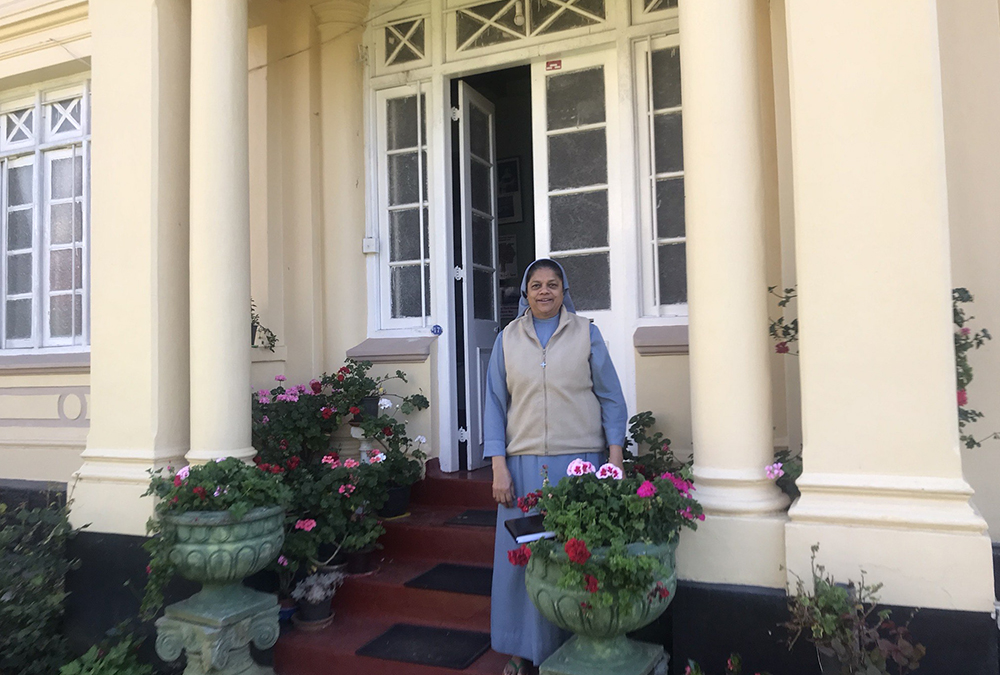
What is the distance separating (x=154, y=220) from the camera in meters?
3.94

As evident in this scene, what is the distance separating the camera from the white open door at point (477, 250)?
4.95m

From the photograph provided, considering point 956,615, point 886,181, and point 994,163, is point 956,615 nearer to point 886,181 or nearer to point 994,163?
point 886,181

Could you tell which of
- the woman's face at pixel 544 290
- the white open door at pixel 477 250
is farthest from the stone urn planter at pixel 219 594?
the white open door at pixel 477 250

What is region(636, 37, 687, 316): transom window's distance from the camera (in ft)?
13.9

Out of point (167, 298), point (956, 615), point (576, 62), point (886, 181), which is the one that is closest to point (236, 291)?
point (167, 298)

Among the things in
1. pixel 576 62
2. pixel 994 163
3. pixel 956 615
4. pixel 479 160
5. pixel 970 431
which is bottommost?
pixel 956 615

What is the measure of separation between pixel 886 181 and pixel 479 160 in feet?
10.6

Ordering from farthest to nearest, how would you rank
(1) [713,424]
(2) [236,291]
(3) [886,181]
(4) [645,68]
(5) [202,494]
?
A: (4) [645,68] → (2) [236,291] → (5) [202,494] → (1) [713,424] → (3) [886,181]

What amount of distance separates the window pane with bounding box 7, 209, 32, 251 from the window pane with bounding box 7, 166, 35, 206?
9 cm

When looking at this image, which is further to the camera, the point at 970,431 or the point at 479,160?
the point at 479,160

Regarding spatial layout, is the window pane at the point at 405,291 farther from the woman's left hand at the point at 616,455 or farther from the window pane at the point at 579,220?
the woman's left hand at the point at 616,455

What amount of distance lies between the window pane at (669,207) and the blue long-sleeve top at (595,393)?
1501 mm

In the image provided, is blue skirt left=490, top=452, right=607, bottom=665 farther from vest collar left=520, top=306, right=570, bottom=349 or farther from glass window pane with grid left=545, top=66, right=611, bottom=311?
glass window pane with grid left=545, top=66, right=611, bottom=311

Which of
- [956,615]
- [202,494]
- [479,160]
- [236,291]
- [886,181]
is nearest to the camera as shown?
[956,615]
